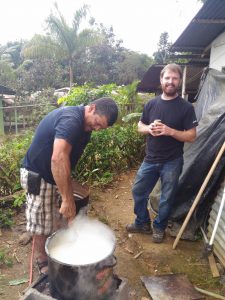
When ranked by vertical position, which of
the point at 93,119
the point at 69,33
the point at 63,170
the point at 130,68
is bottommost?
the point at 63,170

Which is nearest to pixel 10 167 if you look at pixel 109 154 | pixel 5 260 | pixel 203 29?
pixel 5 260

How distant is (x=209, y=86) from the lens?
4.65 metres

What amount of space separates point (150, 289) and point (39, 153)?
177 centimetres

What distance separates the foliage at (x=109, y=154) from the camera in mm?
5906

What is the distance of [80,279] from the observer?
6.96 ft

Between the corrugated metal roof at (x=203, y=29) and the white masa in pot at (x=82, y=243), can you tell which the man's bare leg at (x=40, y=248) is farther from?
the corrugated metal roof at (x=203, y=29)

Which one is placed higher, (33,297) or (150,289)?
(33,297)

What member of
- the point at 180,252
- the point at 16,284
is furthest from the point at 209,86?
the point at 16,284

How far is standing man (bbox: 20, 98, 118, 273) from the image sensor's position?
248 cm

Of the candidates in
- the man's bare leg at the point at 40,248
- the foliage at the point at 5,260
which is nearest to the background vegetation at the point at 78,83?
the foliage at the point at 5,260

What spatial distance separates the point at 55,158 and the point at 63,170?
119 millimetres

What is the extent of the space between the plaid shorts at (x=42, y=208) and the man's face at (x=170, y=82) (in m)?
1.68

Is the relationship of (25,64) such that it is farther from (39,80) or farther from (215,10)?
(215,10)

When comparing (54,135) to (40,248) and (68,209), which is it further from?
(40,248)
